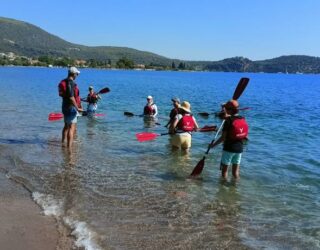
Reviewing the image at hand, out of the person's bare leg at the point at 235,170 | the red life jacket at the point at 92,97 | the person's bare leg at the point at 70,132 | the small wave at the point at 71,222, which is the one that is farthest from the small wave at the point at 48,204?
the red life jacket at the point at 92,97

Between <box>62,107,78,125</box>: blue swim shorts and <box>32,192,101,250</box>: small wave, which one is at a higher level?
<box>62,107,78,125</box>: blue swim shorts

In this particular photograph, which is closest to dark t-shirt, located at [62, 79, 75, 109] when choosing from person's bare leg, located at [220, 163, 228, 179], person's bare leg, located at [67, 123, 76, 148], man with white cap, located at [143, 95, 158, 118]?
person's bare leg, located at [67, 123, 76, 148]

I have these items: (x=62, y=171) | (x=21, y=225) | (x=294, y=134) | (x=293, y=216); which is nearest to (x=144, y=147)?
(x=62, y=171)

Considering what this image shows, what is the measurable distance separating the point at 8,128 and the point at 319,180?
466 inches

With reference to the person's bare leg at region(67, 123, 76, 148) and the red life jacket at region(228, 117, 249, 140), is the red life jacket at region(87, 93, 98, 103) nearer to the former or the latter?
the person's bare leg at region(67, 123, 76, 148)

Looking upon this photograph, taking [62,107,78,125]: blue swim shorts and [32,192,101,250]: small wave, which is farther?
[62,107,78,125]: blue swim shorts

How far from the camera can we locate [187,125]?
1354 centimetres

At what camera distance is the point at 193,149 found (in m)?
15.3

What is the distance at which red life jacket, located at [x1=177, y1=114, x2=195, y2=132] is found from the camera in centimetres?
1352

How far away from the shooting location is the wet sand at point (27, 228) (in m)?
6.34

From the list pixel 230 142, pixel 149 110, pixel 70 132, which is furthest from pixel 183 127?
pixel 149 110

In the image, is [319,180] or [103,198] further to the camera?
[319,180]

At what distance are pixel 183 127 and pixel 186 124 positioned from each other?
133 mm

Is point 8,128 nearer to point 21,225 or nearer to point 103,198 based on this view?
point 103,198
